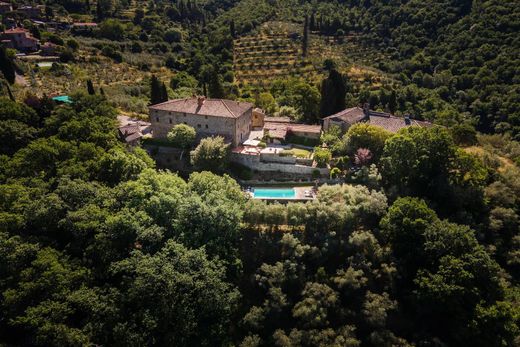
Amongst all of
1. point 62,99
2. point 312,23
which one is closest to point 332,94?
point 62,99

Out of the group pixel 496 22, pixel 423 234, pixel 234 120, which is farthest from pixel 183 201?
pixel 496 22

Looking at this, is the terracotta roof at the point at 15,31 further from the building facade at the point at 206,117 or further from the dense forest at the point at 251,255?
the building facade at the point at 206,117

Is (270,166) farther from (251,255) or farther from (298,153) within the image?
(251,255)

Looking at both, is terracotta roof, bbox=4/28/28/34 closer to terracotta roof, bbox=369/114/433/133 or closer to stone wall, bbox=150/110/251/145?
stone wall, bbox=150/110/251/145

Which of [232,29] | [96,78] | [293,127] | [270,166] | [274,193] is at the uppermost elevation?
[232,29]

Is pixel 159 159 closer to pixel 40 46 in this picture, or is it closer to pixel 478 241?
pixel 478 241

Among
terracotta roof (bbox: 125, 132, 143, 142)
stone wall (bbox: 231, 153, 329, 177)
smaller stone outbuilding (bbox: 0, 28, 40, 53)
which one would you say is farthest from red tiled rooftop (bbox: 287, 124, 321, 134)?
smaller stone outbuilding (bbox: 0, 28, 40, 53)
